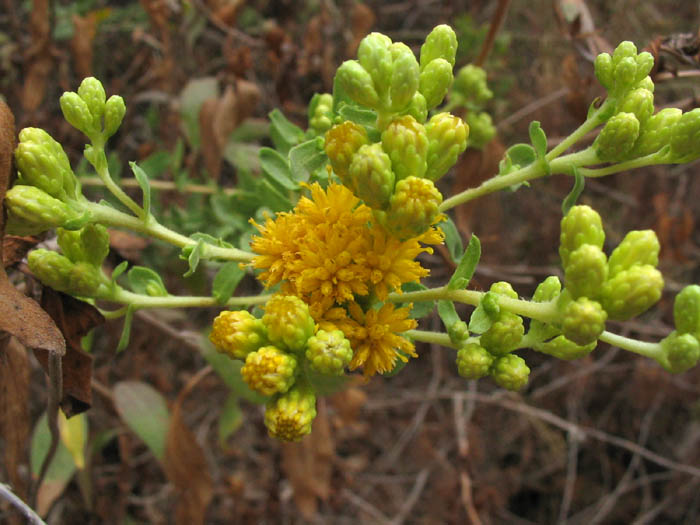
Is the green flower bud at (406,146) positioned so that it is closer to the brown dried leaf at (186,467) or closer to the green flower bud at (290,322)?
the green flower bud at (290,322)

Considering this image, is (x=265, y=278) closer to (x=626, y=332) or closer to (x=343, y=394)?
(x=343, y=394)

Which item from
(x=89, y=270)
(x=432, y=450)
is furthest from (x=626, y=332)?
(x=89, y=270)

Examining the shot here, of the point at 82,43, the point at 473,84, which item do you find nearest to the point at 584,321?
the point at 473,84

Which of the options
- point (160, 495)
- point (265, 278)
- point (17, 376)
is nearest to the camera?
point (265, 278)

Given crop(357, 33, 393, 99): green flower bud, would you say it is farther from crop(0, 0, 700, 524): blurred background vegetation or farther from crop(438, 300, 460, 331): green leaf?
crop(0, 0, 700, 524): blurred background vegetation

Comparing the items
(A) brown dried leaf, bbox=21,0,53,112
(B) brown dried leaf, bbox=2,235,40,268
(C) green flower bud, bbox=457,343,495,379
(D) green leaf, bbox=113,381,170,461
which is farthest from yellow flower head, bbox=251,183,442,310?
(A) brown dried leaf, bbox=21,0,53,112

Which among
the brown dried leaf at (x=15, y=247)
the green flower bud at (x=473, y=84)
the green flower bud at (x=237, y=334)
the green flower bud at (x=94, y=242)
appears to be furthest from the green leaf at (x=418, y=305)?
the green flower bud at (x=473, y=84)
